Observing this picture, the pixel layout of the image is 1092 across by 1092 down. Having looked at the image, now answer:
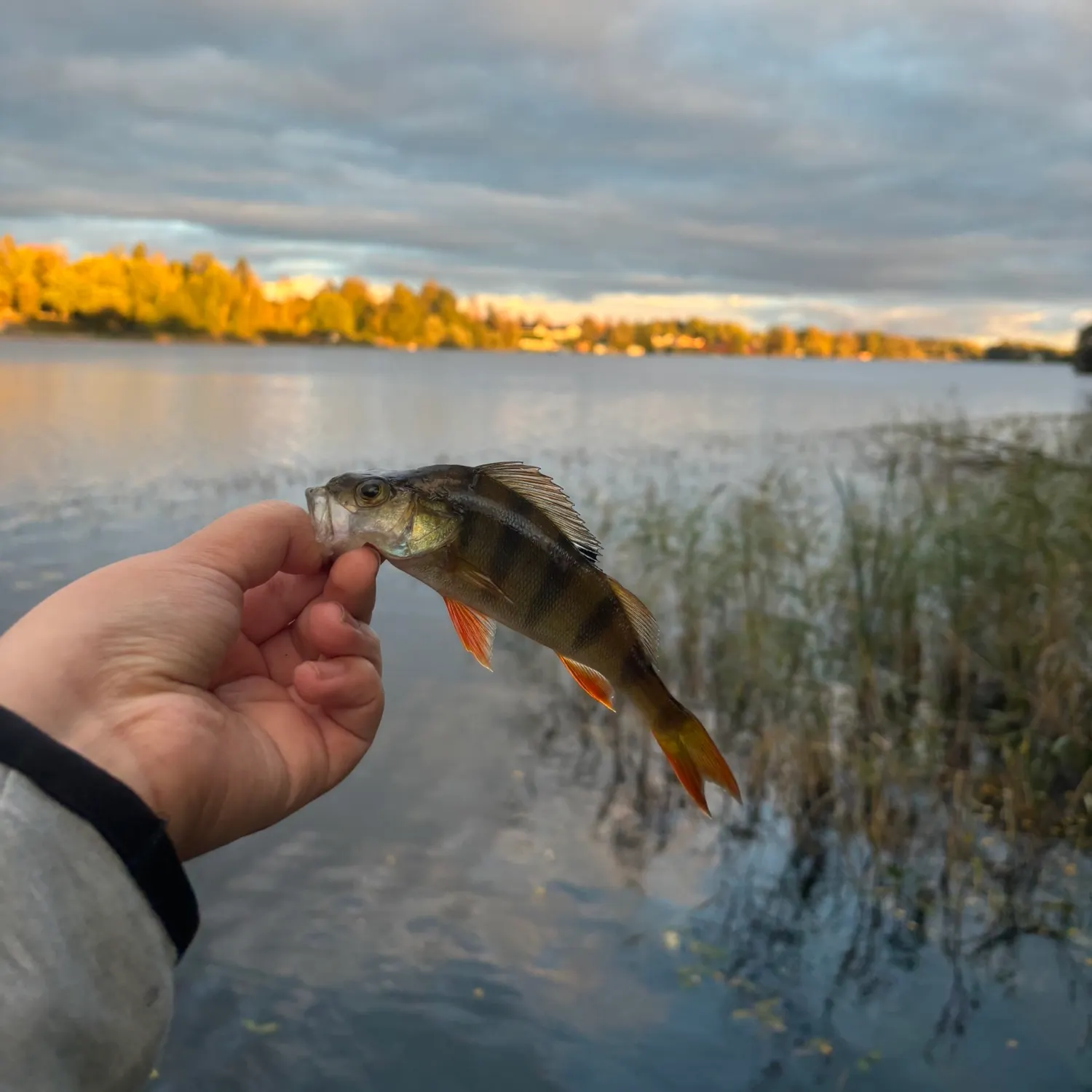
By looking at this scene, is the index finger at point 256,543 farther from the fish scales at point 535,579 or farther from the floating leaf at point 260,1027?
the floating leaf at point 260,1027

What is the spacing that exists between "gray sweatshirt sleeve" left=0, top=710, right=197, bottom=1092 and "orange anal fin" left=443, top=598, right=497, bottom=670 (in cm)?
77

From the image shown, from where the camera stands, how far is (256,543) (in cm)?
252

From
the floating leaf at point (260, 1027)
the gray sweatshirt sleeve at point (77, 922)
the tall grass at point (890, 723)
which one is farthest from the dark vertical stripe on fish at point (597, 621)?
the floating leaf at point (260, 1027)

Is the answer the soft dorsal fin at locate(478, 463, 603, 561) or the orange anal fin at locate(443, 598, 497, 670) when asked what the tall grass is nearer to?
the orange anal fin at locate(443, 598, 497, 670)

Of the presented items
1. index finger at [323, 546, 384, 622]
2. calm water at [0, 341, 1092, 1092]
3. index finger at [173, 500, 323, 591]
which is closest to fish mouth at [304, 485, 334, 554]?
index finger at [323, 546, 384, 622]

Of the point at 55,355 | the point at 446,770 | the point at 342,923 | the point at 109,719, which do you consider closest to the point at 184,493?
the point at 446,770

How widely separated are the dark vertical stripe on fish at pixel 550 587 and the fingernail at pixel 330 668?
0.75m

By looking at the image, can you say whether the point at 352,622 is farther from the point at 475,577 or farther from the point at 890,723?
the point at 890,723

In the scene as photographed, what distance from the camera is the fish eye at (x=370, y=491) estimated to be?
2.14m

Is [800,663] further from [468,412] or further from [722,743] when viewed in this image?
[468,412]

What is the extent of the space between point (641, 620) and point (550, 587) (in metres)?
0.22

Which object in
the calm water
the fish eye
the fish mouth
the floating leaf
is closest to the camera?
the fish eye

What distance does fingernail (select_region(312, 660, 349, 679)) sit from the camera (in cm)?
256

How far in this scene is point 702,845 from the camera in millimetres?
7367
